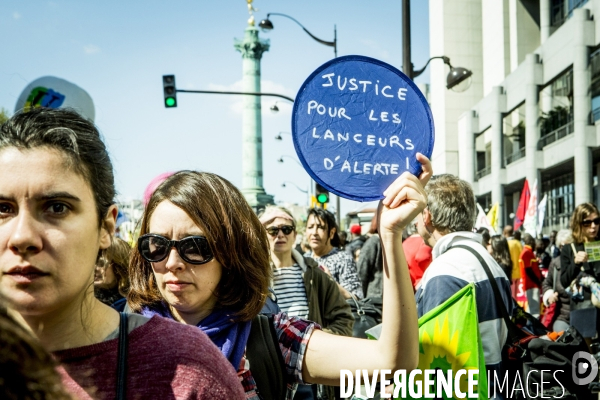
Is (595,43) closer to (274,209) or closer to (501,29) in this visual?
(501,29)

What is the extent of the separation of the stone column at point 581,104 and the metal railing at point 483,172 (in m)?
15.9

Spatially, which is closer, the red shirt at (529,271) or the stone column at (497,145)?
the red shirt at (529,271)

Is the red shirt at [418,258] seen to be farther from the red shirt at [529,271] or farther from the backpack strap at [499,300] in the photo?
the red shirt at [529,271]

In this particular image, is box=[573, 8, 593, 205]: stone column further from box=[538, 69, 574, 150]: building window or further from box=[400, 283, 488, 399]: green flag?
box=[400, 283, 488, 399]: green flag

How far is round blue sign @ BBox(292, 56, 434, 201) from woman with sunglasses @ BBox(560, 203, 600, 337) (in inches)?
181

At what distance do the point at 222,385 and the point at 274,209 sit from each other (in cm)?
386

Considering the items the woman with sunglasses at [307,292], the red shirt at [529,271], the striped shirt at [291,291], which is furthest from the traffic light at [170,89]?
the striped shirt at [291,291]

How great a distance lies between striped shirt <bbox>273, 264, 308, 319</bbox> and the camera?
4.31 metres

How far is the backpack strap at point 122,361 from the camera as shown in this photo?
1.36m

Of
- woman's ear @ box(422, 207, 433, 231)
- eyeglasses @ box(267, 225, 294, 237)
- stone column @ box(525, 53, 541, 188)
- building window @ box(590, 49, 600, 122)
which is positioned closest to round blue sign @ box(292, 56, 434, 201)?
woman's ear @ box(422, 207, 433, 231)

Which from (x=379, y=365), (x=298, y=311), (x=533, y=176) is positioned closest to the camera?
(x=379, y=365)

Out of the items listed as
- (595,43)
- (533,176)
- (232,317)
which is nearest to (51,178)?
(232,317)

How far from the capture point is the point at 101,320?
1.48m

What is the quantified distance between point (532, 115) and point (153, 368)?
31783 millimetres
